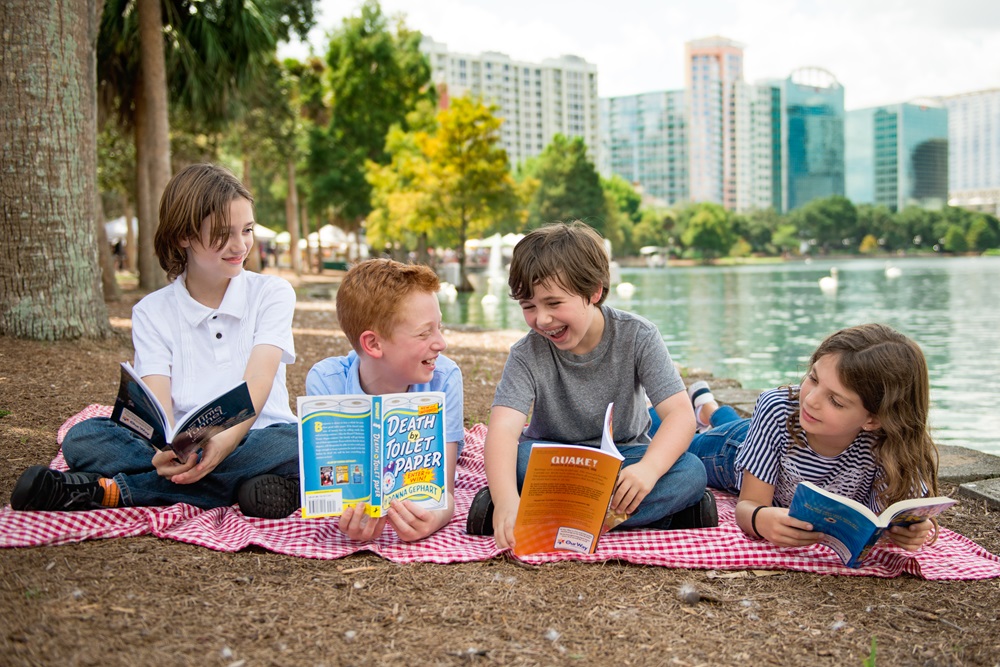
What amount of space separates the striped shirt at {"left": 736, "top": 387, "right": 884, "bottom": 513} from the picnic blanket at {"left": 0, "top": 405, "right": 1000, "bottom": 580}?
21cm

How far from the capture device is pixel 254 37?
12.6 metres

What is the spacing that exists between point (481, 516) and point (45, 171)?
4427mm

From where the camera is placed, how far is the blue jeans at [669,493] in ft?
8.94

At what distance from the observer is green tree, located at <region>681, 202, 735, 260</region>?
79.3 meters

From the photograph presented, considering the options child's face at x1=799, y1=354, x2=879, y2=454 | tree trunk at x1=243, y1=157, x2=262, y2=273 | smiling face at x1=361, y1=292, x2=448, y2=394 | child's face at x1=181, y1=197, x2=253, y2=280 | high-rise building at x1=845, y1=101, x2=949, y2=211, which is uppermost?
high-rise building at x1=845, y1=101, x2=949, y2=211

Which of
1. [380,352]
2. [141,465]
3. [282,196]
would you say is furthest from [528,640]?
[282,196]

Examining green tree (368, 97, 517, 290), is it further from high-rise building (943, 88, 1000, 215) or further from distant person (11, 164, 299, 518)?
high-rise building (943, 88, 1000, 215)

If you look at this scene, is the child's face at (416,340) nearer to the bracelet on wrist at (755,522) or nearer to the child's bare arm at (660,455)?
the child's bare arm at (660,455)

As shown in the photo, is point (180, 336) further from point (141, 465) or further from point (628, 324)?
point (628, 324)

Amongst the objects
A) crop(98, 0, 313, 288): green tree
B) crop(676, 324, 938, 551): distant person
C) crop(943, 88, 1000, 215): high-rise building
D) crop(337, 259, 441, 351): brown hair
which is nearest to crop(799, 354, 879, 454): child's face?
crop(676, 324, 938, 551): distant person

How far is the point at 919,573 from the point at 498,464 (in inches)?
51.0

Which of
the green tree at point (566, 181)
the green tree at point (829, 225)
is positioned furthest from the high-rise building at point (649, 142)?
the green tree at point (566, 181)

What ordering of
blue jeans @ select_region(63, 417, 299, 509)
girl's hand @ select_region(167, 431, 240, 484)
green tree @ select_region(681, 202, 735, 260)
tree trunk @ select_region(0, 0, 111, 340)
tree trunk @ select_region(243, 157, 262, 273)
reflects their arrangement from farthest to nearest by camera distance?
green tree @ select_region(681, 202, 735, 260) < tree trunk @ select_region(243, 157, 262, 273) < tree trunk @ select_region(0, 0, 111, 340) < blue jeans @ select_region(63, 417, 299, 509) < girl's hand @ select_region(167, 431, 240, 484)

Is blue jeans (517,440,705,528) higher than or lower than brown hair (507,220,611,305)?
lower
